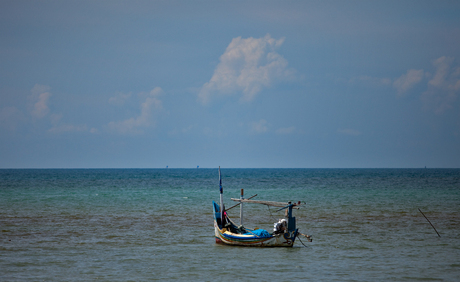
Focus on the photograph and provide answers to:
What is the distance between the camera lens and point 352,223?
38.3 m

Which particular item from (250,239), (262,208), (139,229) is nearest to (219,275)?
(250,239)

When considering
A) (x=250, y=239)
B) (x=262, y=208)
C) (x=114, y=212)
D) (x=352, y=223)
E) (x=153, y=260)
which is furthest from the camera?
(x=262, y=208)

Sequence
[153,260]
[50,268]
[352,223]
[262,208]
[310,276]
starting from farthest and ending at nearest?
→ 1. [262,208]
2. [352,223]
3. [153,260]
4. [50,268]
5. [310,276]

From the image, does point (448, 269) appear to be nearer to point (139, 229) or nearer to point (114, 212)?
point (139, 229)

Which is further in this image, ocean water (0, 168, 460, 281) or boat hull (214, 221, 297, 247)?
boat hull (214, 221, 297, 247)

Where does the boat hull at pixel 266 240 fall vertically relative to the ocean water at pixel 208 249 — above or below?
above

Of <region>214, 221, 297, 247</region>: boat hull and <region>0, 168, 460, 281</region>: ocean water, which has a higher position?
<region>214, 221, 297, 247</region>: boat hull

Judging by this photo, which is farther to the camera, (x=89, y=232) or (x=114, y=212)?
(x=114, y=212)

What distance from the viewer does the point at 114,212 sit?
156 feet

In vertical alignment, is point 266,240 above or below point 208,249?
above

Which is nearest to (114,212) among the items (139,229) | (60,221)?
(60,221)

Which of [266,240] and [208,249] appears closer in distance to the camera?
[208,249]

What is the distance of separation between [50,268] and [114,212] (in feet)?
83.2

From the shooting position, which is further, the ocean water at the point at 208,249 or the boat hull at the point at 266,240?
the boat hull at the point at 266,240
